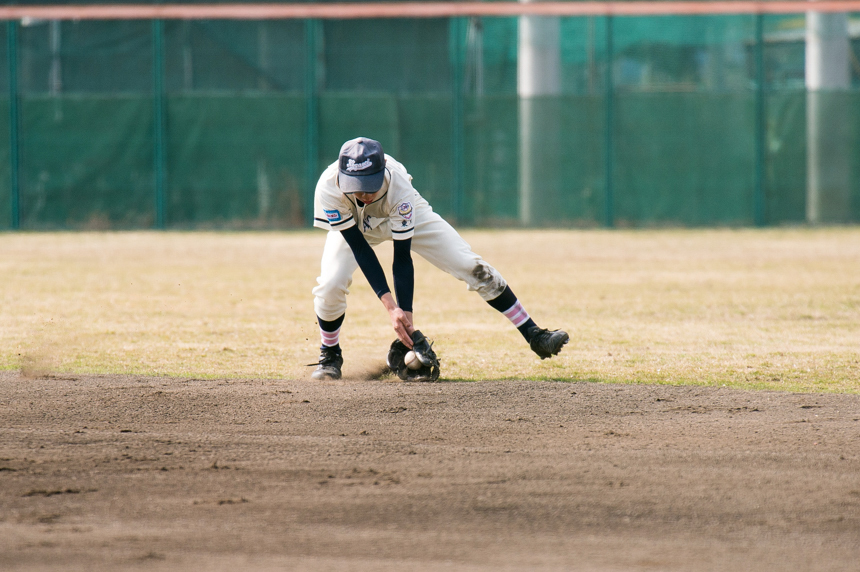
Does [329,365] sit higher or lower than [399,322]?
lower

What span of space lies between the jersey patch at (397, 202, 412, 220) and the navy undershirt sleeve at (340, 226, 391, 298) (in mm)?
309

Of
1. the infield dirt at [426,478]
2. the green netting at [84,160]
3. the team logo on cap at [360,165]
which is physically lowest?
the infield dirt at [426,478]

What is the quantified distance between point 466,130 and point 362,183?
526 inches

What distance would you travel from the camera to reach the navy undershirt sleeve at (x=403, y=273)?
6.23 metres

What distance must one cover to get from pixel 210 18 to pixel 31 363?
46.2 ft

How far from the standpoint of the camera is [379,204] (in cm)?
619

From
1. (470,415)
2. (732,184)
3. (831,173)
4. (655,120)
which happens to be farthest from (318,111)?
(470,415)

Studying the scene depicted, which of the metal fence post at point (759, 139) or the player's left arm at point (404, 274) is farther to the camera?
the metal fence post at point (759, 139)

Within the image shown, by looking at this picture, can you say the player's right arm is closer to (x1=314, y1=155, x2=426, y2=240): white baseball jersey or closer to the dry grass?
(x1=314, y1=155, x2=426, y2=240): white baseball jersey

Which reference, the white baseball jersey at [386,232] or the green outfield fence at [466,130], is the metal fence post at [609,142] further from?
the white baseball jersey at [386,232]

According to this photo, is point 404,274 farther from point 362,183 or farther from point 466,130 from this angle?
point 466,130

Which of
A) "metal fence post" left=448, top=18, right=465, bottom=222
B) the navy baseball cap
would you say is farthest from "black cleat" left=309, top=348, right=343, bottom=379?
"metal fence post" left=448, top=18, right=465, bottom=222

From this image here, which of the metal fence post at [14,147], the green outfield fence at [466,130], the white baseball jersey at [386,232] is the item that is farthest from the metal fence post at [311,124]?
the white baseball jersey at [386,232]

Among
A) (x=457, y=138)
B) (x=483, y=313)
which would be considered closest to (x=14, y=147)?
(x=457, y=138)
